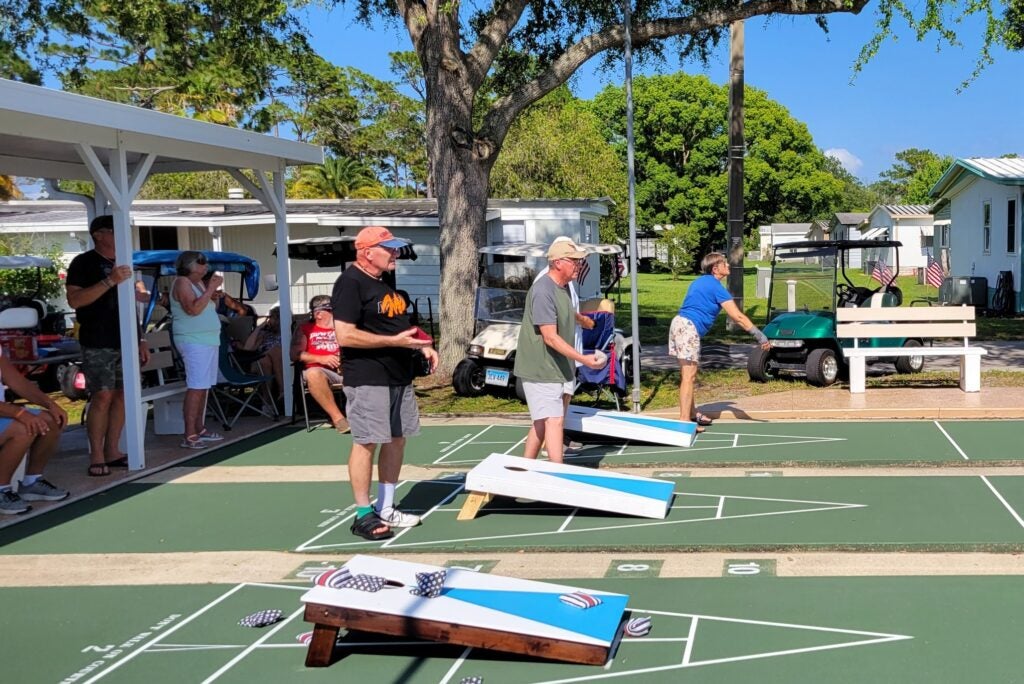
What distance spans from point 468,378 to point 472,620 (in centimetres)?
829

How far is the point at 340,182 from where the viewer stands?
48562mm

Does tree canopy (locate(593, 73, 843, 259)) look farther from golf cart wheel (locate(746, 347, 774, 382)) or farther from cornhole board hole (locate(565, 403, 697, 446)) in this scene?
cornhole board hole (locate(565, 403, 697, 446))

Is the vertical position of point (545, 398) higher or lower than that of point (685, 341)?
lower

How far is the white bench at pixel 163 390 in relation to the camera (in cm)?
1017

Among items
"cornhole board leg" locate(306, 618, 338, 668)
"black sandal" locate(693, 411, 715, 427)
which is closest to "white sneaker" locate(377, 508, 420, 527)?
"cornhole board leg" locate(306, 618, 338, 668)

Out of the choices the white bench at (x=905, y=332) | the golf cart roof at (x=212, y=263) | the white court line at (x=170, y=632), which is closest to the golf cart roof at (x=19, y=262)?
the golf cart roof at (x=212, y=263)

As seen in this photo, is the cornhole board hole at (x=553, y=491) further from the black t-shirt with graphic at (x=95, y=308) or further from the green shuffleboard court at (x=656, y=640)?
the black t-shirt with graphic at (x=95, y=308)

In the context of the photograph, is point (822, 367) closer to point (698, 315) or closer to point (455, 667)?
point (698, 315)

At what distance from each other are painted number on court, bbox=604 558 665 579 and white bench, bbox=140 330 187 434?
17.4 feet

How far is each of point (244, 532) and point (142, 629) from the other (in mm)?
1893

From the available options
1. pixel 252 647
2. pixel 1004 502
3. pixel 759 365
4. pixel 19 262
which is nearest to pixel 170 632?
pixel 252 647

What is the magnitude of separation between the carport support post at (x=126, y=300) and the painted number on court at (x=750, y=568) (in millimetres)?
5478

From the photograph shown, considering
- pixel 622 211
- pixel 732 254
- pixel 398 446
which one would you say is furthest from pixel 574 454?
pixel 622 211

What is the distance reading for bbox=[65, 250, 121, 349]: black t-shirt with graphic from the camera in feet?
28.8
